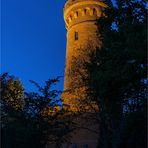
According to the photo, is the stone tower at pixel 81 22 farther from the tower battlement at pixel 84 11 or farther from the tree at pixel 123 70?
the tree at pixel 123 70

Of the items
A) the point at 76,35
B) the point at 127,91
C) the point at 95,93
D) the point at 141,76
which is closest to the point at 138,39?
the point at 141,76

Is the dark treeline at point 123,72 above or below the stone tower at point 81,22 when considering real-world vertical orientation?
below

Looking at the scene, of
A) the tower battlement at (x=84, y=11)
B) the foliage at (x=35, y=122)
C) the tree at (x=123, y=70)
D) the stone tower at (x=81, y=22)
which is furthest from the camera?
the tower battlement at (x=84, y=11)

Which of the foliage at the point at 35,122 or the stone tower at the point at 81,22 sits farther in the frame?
the stone tower at the point at 81,22

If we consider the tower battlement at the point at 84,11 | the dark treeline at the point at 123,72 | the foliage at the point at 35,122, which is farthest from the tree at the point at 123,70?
the tower battlement at the point at 84,11

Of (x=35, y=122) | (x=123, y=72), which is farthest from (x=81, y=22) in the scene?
(x=123, y=72)

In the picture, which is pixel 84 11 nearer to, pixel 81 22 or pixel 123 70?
pixel 81 22

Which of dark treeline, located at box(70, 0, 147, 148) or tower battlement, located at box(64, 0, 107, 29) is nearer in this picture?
dark treeline, located at box(70, 0, 147, 148)

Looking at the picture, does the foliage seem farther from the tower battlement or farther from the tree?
the tower battlement

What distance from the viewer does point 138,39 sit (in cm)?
1546

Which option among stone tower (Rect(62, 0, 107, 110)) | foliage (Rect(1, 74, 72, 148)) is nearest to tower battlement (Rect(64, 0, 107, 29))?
stone tower (Rect(62, 0, 107, 110))

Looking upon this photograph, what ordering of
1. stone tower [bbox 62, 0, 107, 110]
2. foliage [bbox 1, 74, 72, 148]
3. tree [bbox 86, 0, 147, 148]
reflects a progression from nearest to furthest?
tree [bbox 86, 0, 147, 148]
foliage [bbox 1, 74, 72, 148]
stone tower [bbox 62, 0, 107, 110]

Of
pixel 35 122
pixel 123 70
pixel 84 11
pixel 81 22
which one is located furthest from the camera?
pixel 84 11

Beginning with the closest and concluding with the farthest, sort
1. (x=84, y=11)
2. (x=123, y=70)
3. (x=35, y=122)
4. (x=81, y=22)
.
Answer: (x=123, y=70) < (x=35, y=122) < (x=81, y=22) < (x=84, y=11)
